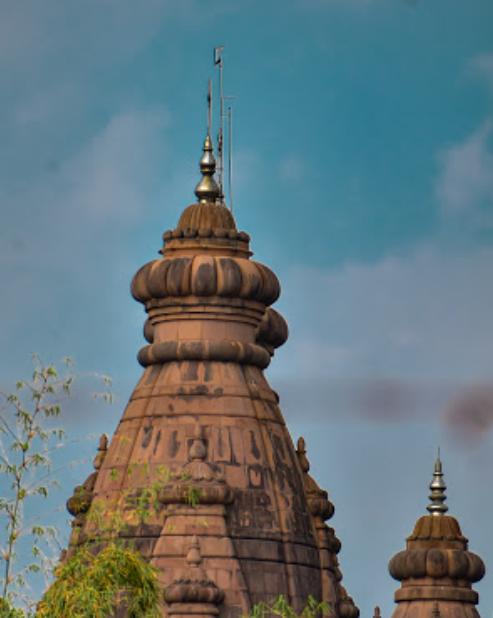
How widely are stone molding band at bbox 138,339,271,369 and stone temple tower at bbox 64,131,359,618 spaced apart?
0.08 feet

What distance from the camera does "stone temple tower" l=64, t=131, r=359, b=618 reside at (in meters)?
63.8

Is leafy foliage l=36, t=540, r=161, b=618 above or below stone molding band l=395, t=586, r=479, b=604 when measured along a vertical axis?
below

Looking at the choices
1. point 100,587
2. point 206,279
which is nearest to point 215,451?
point 206,279

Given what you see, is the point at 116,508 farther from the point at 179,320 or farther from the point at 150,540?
the point at 179,320

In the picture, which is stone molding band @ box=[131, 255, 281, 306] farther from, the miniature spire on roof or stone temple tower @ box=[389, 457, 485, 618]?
stone temple tower @ box=[389, 457, 485, 618]

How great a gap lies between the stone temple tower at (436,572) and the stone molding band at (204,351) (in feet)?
36.3

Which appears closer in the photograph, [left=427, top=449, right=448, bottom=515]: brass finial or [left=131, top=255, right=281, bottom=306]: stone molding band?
[left=131, top=255, right=281, bottom=306]: stone molding band

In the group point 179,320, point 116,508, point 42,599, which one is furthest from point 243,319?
point 42,599

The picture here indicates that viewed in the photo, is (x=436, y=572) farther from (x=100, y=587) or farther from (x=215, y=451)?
(x=100, y=587)

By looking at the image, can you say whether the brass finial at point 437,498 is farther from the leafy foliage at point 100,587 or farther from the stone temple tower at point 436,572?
the leafy foliage at point 100,587

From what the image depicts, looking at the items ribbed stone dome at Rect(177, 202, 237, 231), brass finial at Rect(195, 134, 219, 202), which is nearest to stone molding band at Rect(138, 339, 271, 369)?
ribbed stone dome at Rect(177, 202, 237, 231)

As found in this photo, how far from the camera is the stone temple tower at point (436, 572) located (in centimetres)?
7494

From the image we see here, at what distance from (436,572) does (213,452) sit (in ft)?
40.6

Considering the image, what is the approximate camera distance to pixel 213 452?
214ft
